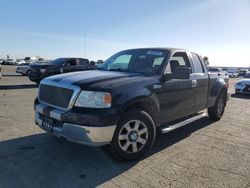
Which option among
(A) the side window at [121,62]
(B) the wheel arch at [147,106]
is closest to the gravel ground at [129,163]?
(B) the wheel arch at [147,106]

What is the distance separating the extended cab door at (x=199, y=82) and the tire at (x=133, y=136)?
1915 millimetres

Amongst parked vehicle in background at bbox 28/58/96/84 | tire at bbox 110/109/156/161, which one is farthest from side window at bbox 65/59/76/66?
tire at bbox 110/109/156/161

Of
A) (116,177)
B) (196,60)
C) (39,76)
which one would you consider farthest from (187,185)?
(39,76)

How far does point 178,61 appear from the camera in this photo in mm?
5578

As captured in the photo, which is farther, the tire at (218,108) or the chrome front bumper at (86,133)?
the tire at (218,108)

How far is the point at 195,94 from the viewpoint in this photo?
584 cm

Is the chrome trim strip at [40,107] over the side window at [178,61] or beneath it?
beneath

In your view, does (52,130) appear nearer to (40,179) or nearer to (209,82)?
(40,179)

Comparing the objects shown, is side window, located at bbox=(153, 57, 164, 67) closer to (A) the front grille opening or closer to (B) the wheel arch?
(B) the wheel arch

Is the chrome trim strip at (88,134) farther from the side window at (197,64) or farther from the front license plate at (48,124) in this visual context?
the side window at (197,64)

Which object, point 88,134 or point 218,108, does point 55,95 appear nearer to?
point 88,134

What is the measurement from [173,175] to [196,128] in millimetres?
2824

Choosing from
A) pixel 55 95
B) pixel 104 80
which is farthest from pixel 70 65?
pixel 104 80

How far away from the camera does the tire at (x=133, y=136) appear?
4.02m
